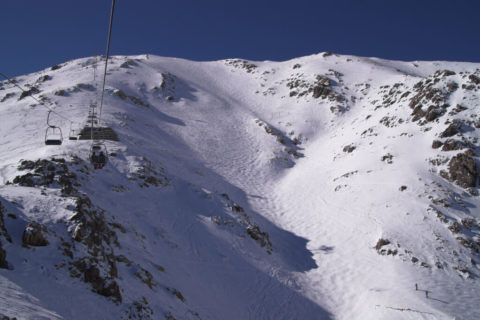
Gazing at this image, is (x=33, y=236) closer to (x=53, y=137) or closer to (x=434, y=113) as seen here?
(x=53, y=137)

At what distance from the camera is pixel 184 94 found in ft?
169

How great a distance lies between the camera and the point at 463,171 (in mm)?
20672

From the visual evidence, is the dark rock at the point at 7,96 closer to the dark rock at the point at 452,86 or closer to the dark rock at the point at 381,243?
the dark rock at the point at 381,243

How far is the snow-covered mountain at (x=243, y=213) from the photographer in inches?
321

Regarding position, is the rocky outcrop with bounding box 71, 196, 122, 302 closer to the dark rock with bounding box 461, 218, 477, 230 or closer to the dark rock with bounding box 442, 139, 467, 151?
the dark rock with bounding box 461, 218, 477, 230

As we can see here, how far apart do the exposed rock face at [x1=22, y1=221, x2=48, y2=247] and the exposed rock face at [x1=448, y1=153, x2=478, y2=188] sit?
25570 mm

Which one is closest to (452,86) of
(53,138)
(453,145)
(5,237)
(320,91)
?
(453,145)

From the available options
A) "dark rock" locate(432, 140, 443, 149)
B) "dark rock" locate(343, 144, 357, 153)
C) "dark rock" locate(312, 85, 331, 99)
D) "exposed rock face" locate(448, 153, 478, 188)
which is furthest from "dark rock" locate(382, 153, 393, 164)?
"dark rock" locate(312, 85, 331, 99)

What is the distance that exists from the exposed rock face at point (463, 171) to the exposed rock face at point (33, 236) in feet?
83.9

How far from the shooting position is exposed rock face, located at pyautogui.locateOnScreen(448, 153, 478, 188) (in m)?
20.3

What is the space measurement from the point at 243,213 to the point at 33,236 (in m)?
14.3

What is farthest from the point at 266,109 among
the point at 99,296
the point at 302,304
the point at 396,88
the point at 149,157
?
the point at 99,296

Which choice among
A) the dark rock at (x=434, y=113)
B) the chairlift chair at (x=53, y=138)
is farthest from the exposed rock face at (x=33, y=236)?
the dark rock at (x=434, y=113)

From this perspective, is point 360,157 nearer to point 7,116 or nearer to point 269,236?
point 269,236
